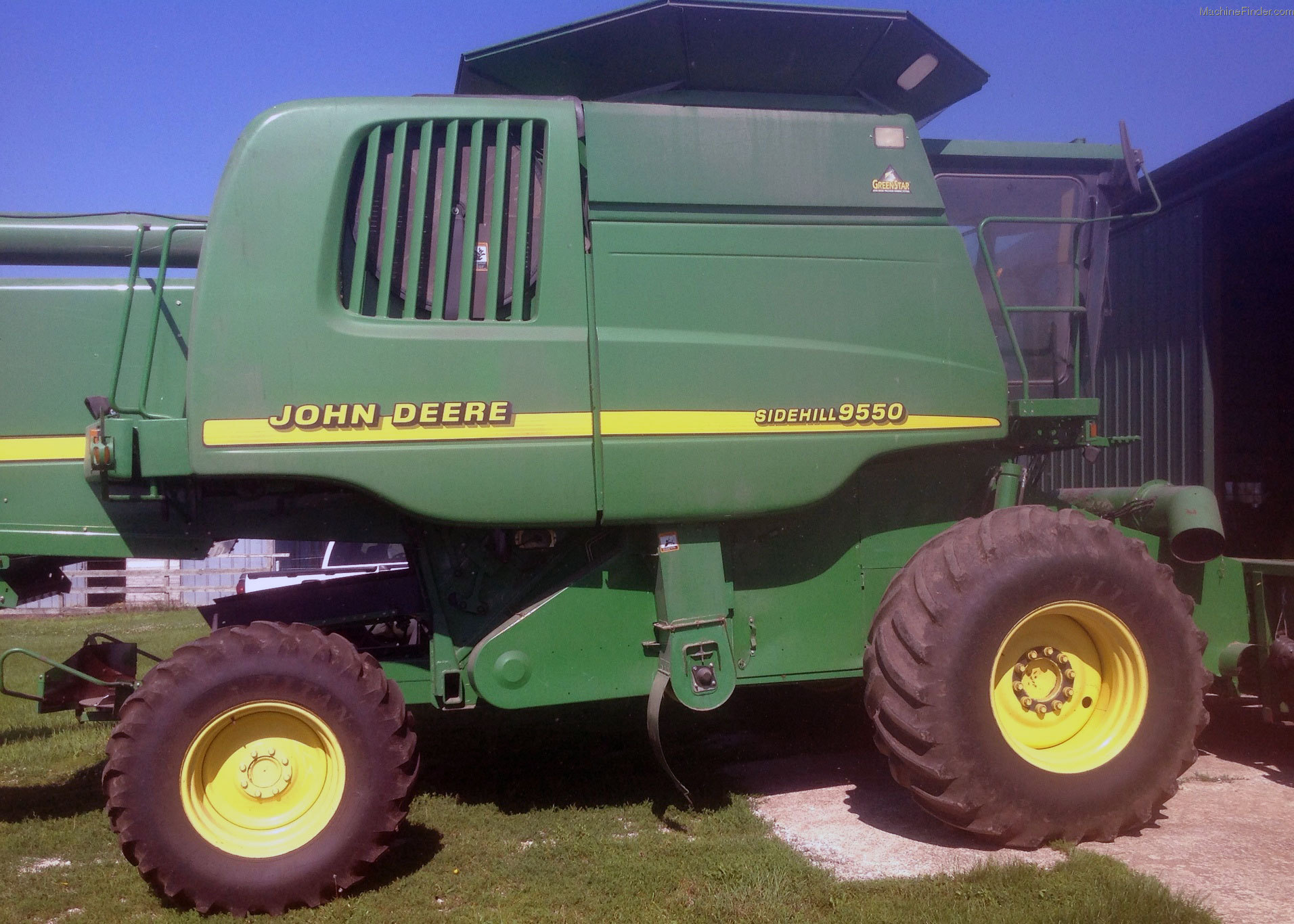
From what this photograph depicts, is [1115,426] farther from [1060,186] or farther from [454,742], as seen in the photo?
[454,742]

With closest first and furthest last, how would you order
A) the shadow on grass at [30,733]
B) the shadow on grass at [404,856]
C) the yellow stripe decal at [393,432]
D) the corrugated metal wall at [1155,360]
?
the yellow stripe decal at [393,432] → the shadow on grass at [404,856] → the shadow on grass at [30,733] → the corrugated metal wall at [1155,360]

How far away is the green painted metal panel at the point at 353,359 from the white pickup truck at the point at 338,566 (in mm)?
5194

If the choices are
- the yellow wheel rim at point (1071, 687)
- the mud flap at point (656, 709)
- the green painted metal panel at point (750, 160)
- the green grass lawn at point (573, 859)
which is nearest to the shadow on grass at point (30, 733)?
the green grass lawn at point (573, 859)

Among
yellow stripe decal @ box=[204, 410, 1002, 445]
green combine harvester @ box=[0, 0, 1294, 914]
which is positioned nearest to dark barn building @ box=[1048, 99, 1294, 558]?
green combine harvester @ box=[0, 0, 1294, 914]

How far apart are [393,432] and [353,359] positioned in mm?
335

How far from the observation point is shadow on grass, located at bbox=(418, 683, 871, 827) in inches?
210

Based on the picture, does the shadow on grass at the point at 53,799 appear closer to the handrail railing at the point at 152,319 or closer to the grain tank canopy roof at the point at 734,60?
the handrail railing at the point at 152,319

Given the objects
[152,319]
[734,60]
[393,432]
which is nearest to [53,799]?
[152,319]

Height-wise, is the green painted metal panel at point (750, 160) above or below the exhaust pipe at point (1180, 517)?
above

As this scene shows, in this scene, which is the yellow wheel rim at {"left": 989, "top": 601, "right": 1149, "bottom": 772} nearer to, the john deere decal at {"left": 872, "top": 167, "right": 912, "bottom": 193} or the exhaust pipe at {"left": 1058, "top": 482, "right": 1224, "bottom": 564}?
the exhaust pipe at {"left": 1058, "top": 482, "right": 1224, "bottom": 564}

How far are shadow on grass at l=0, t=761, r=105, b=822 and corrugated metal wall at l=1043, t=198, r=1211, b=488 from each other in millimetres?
7954

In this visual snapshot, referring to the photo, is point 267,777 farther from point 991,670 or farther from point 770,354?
point 991,670

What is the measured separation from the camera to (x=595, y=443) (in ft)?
14.0

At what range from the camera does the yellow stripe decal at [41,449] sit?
4551 mm
